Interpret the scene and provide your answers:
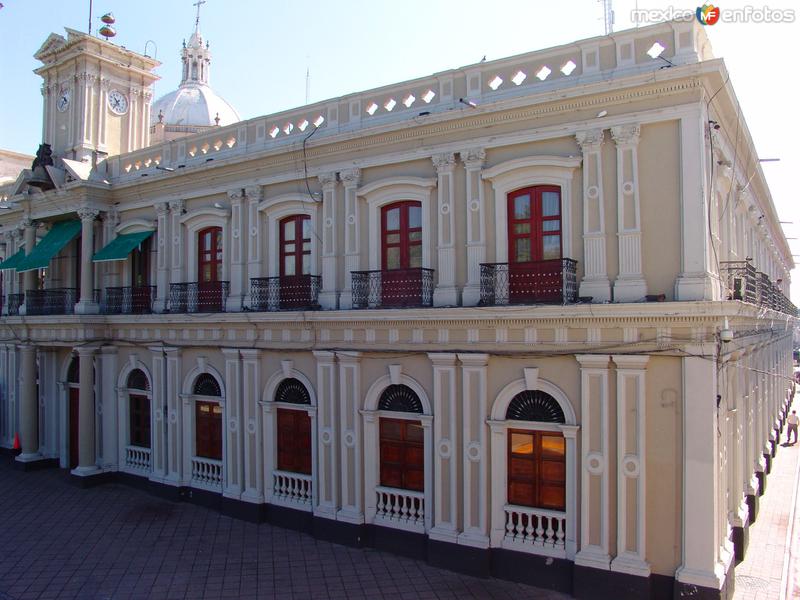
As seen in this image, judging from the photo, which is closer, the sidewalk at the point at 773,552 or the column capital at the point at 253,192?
the sidewalk at the point at 773,552

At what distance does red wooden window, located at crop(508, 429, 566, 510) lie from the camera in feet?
35.3

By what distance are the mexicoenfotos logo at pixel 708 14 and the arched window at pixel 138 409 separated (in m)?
14.7

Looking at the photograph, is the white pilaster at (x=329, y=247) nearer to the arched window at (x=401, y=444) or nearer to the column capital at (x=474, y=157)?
the arched window at (x=401, y=444)

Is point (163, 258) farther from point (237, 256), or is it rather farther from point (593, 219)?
point (593, 219)

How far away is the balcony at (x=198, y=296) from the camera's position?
587 inches

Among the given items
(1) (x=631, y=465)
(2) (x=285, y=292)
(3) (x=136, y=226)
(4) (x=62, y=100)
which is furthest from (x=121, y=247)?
(1) (x=631, y=465)

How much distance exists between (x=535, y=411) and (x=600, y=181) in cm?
404

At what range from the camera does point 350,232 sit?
42.8 ft

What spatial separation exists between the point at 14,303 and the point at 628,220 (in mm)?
18460

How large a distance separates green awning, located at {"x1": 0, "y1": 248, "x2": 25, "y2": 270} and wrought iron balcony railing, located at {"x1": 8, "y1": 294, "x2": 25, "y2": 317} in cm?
119

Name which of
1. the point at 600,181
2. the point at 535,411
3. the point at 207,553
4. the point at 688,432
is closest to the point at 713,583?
the point at 688,432

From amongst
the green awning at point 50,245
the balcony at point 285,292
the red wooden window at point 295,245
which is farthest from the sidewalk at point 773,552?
the green awning at point 50,245

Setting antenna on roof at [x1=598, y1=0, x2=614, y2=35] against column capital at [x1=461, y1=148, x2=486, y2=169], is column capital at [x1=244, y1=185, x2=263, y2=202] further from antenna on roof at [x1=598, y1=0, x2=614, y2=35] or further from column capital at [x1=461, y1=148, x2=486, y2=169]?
antenna on roof at [x1=598, y1=0, x2=614, y2=35]

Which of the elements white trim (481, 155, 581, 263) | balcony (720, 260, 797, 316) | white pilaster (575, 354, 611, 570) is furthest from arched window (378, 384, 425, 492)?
balcony (720, 260, 797, 316)
